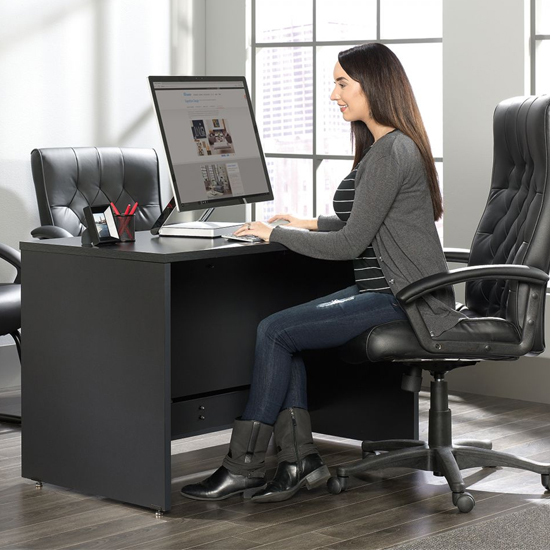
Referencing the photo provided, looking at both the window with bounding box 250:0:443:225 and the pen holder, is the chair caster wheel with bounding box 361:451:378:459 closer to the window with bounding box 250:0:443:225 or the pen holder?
the pen holder

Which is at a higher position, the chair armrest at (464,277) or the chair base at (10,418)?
the chair armrest at (464,277)

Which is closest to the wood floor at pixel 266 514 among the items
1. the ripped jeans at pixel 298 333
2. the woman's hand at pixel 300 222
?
the ripped jeans at pixel 298 333

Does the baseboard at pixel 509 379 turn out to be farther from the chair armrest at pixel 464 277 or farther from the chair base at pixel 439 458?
the chair armrest at pixel 464 277

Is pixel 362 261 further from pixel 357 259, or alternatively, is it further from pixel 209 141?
pixel 209 141

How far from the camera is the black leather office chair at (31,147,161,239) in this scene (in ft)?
14.6

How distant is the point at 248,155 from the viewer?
3508 millimetres

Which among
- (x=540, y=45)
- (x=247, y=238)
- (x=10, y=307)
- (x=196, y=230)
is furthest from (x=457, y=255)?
(x=10, y=307)

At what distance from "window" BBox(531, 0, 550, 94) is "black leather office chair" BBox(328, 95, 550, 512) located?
1130 millimetres

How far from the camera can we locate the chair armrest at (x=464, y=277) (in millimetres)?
2934

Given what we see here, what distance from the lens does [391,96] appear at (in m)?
3.09

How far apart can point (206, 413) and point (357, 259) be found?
74cm

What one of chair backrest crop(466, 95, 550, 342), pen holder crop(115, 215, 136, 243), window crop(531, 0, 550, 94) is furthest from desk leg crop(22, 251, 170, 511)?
window crop(531, 0, 550, 94)

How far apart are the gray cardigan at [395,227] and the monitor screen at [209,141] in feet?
1.31

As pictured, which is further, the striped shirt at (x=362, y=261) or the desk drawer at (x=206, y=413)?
the desk drawer at (x=206, y=413)
